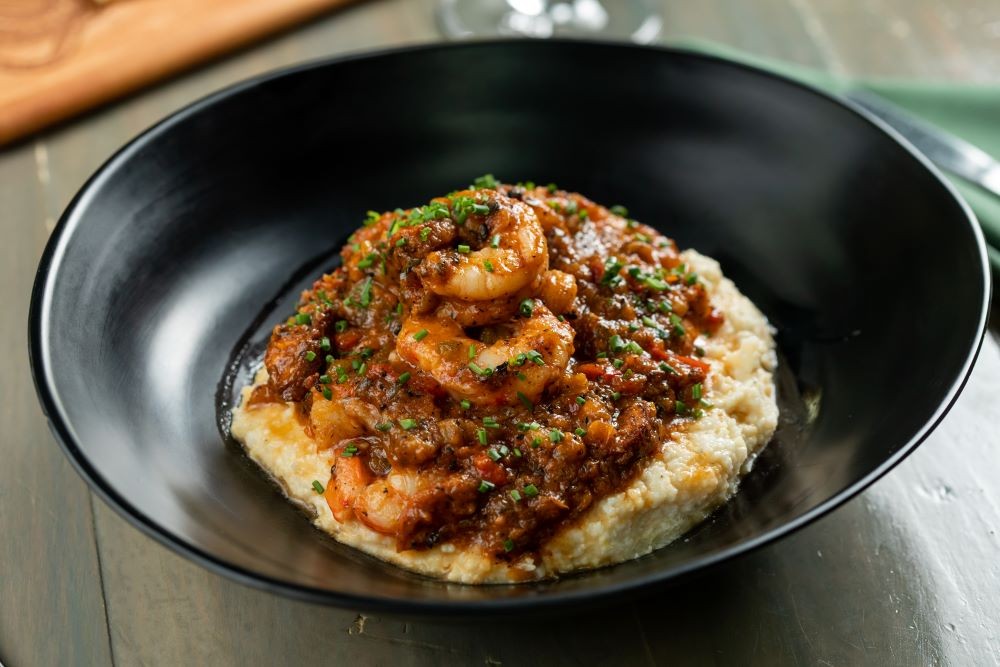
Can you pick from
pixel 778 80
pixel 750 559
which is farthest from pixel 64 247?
pixel 778 80

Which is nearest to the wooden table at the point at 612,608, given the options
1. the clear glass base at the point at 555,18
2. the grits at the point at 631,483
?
the grits at the point at 631,483

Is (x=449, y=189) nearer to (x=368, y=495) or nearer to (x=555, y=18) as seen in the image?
(x=368, y=495)

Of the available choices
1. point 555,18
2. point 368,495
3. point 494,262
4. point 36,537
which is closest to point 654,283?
point 494,262

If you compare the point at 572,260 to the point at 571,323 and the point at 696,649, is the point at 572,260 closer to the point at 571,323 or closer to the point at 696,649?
the point at 571,323

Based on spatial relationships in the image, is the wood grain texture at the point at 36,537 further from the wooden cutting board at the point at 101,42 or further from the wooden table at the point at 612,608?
the wooden cutting board at the point at 101,42

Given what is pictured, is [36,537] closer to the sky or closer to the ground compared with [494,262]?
closer to the ground

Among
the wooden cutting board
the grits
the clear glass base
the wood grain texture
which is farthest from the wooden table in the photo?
the clear glass base

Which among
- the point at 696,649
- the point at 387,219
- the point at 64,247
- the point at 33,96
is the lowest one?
the point at 696,649
